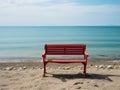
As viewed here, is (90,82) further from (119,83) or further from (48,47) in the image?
(48,47)

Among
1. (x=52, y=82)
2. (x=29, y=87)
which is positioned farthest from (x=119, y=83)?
(x=29, y=87)

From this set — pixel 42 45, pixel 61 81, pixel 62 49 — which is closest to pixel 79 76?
pixel 61 81

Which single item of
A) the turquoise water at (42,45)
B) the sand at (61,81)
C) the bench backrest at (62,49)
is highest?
the bench backrest at (62,49)

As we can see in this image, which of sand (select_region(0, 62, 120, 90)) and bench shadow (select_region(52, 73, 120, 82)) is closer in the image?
sand (select_region(0, 62, 120, 90))

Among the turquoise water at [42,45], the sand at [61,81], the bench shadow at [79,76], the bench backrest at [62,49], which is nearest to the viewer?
the sand at [61,81]

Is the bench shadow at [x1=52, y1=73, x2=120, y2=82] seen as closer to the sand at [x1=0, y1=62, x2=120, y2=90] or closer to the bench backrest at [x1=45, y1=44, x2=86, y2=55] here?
the sand at [x1=0, y1=62, x2=120, y2=90]

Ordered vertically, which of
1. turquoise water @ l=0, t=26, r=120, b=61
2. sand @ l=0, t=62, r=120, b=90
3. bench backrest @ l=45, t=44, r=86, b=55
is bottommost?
turquoise water @ l=0, t=26, r=120, b=61

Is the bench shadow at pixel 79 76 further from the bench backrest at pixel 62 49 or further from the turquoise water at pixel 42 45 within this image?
the turquoise water at pixel 42 45

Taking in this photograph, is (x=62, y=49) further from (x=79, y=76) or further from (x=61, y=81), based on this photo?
(x=61, y=81)

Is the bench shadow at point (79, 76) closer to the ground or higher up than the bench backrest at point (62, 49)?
closer to the ground

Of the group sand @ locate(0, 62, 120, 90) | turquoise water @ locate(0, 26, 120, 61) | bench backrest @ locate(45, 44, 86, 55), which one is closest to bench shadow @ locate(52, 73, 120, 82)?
sand @ locate(0, 62, 120, 90)

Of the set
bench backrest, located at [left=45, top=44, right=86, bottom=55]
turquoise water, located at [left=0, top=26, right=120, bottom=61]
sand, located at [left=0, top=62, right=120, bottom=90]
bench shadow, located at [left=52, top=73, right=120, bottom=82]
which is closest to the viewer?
sand, located at [left=0, top=62, right=120, bottom=90]

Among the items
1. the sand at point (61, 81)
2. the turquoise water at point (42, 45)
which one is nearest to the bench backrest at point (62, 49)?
the sand at point (61, 81)

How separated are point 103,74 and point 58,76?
5.60 ft
